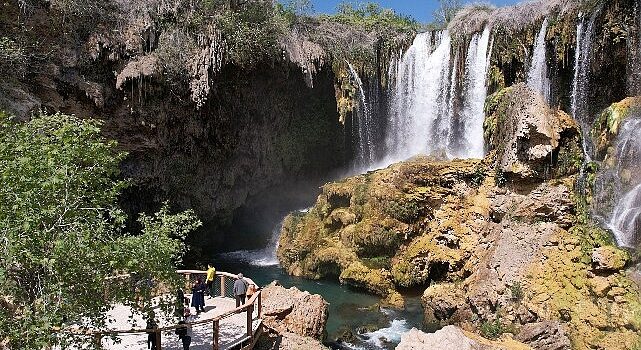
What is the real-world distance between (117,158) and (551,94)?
60.6ft

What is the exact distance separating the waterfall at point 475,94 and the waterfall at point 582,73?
14.6 feet

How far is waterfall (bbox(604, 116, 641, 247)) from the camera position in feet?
48.1

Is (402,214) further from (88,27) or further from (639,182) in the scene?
(88,27)

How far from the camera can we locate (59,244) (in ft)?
22.4

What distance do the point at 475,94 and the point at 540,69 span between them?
328 centimetres

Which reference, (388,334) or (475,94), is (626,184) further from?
(475,94)

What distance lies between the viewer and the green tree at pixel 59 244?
6.86 metres

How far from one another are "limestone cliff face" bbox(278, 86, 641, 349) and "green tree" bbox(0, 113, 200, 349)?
34.0ft

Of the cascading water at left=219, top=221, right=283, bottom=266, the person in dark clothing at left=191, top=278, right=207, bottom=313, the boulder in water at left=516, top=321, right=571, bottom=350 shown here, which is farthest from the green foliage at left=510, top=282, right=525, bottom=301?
the cascading water at left=219, top=221, right=283, bottom=266

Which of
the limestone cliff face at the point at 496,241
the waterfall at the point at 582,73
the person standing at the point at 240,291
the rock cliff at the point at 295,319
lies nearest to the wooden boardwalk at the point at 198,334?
the person standing at the point at 240,291

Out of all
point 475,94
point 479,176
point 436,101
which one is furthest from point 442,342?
point 436,101

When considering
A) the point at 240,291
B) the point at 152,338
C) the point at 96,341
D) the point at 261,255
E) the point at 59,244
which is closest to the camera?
the point at 59,244

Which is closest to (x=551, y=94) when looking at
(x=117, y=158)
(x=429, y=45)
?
(x=429, y=45)

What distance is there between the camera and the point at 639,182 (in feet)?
49.5
